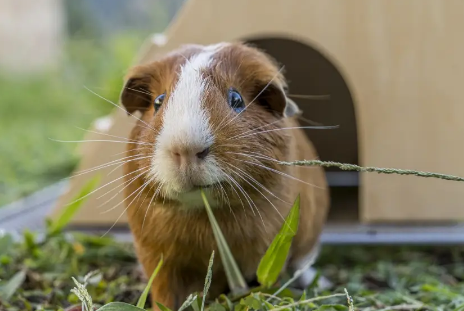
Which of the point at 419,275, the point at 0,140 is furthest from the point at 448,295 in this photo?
the point at 0,140

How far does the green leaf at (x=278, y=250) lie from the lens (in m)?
1.64

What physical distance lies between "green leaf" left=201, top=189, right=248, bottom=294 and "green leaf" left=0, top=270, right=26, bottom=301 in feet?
2.56

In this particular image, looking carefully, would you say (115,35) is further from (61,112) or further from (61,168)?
(61,168)

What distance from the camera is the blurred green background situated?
4.90 metres

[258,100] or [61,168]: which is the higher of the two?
[258,100]

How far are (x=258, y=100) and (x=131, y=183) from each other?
0.48 meters

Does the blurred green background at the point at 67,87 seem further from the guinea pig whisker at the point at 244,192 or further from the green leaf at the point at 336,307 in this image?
the green leaf at the point at 336,307

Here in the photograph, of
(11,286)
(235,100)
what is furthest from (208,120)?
(11,286)

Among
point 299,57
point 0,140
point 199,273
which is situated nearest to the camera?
point 199,273

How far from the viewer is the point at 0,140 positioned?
587 cm

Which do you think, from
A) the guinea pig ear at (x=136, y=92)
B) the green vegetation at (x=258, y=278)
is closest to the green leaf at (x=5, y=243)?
the green vegetation at (x=258, y=278)

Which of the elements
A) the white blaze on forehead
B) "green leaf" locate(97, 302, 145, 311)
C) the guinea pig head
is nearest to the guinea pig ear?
the guinea pig head

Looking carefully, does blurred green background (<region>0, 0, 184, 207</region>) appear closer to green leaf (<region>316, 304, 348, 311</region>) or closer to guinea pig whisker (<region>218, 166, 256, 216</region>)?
guinea pig whisker (<region>218, 166, 256, 216</region>)

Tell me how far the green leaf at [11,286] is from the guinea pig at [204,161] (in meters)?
0.51
